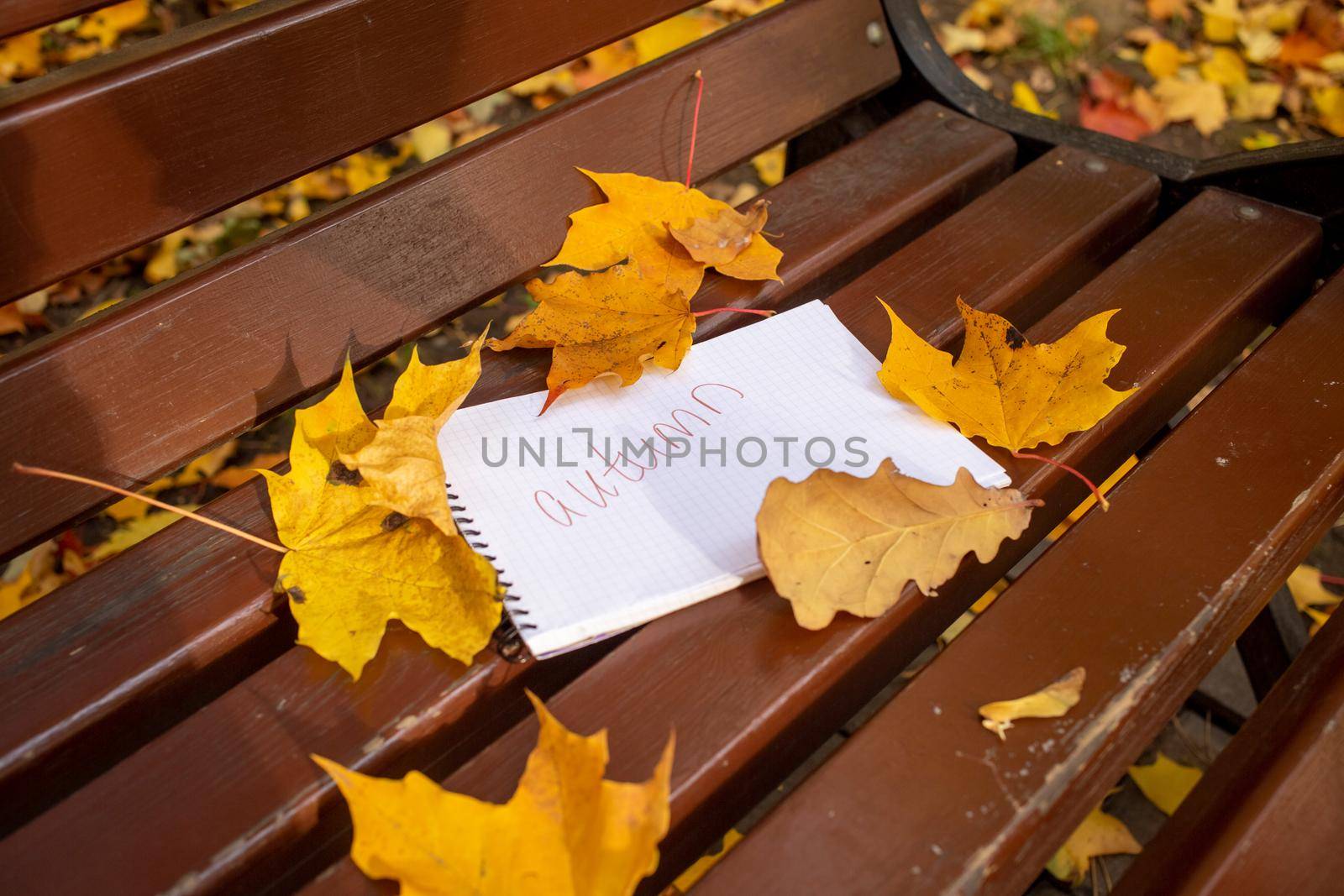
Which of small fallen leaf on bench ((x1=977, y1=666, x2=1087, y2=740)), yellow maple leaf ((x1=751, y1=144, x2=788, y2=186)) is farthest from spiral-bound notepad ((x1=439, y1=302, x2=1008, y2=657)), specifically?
yellow maple leaf ((x1=751, y1=144, x2=788, y2=186))

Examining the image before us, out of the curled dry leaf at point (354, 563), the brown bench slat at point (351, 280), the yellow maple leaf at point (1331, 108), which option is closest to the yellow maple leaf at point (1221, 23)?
the yellow maple leaf at point (1331, 108)

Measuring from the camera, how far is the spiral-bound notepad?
0.97 meters

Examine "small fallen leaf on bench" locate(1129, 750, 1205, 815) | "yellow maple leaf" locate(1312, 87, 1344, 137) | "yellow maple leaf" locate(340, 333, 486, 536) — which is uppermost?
"yellow maple leaf" locate(340, 333, 486, 536)

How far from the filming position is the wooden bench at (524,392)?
33.3 inches

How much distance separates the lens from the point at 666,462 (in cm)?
110

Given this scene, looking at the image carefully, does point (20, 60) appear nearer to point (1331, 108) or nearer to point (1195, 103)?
point (1195, 103)

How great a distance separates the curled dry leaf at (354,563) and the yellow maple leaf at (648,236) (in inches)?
16.0

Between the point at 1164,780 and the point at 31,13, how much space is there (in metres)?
1.75

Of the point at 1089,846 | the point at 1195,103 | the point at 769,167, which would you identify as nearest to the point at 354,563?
the point at 1089,846

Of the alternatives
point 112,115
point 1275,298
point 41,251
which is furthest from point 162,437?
point 1275,298

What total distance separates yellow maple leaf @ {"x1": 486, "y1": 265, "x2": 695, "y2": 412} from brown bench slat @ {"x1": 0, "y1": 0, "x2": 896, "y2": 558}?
178 mm

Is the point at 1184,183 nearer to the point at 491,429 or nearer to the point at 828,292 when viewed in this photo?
the point at 828,292

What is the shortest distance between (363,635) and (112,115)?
0.59m

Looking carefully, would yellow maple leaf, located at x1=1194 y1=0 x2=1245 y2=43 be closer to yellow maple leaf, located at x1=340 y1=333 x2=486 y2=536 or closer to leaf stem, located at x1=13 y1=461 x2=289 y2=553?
yellow maple leaf, located at x1=340 y1=333 x2=486 y2=536
